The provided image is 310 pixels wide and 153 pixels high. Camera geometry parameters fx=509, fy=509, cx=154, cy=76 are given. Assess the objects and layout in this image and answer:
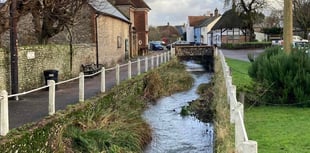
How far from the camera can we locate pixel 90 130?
464 inches

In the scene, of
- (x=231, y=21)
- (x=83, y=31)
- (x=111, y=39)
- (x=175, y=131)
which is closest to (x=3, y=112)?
(x=175, y=131)

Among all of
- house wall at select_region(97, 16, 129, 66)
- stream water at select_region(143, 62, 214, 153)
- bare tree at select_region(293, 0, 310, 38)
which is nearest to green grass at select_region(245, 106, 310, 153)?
stream water at select_region(143, 62, 214, 153)

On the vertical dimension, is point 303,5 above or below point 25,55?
above

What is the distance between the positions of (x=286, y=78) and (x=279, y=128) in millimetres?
4187

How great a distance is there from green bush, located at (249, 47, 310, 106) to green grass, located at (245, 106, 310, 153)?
603 mm

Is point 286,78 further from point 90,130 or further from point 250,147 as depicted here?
point 250,147

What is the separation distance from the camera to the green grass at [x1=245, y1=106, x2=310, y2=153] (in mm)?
10320

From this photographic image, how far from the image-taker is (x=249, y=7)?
2886 inches

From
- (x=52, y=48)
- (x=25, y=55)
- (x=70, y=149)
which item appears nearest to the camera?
(x=70, y=149)

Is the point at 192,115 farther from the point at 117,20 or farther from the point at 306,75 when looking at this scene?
the point at 117,20

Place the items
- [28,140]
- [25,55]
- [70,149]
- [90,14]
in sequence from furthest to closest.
→ [90,14]
[25,55]
[70,149]
[28,140]

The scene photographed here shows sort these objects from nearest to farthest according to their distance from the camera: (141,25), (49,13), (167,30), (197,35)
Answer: (49,13), (141,25), (197,35), (167,30)

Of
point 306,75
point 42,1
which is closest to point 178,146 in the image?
point 306,75

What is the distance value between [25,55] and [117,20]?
2288 centimetres
